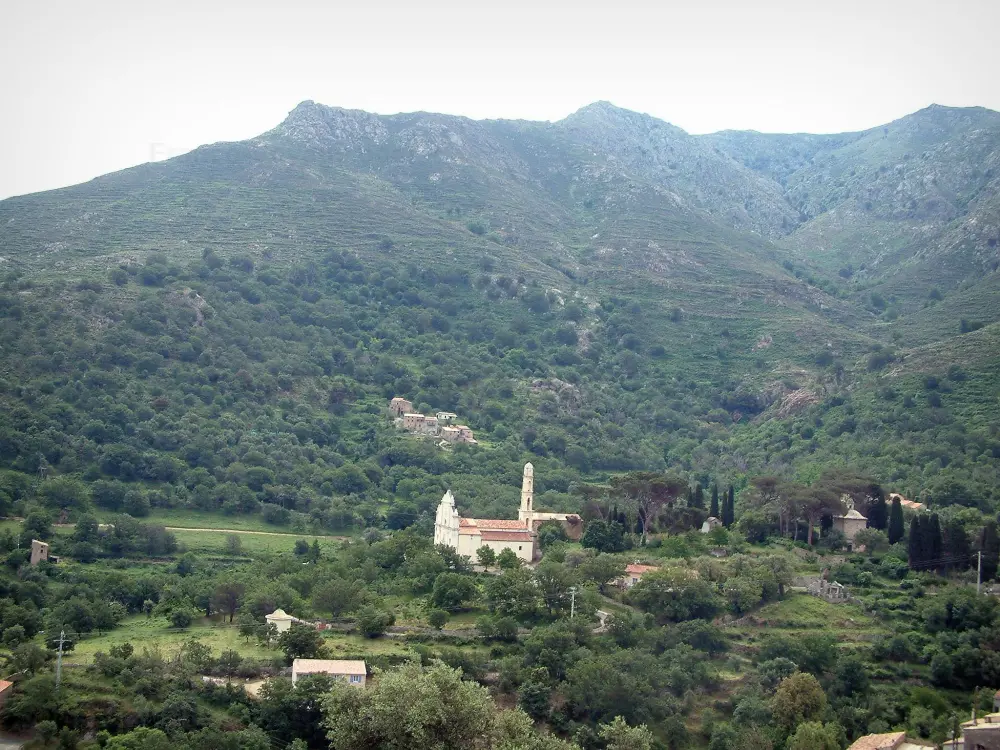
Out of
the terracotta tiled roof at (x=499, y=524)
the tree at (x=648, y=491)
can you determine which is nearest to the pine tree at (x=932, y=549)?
the tree at (x=648, y=491)

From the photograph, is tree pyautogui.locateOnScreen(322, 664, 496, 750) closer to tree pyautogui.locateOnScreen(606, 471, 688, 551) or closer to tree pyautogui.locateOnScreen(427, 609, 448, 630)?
tree pyautogui.locateOnScreen(427, 609, 448, 630)

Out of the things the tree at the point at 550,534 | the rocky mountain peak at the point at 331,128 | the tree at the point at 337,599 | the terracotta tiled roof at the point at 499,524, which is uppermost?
the rocky mountain peak at the point at 331,128

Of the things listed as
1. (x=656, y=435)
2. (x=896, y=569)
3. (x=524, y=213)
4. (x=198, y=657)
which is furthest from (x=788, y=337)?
(x=198, y=657)

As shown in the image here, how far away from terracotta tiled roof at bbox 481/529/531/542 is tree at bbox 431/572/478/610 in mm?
6381

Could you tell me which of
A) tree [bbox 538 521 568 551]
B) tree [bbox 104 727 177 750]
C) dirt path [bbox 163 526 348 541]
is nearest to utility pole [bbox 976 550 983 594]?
tree [bbox 538 521 568 551]

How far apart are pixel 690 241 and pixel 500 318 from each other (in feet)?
91.1

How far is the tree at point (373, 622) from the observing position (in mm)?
52156

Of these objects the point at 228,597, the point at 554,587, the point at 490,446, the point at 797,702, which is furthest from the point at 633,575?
the point at 490,446

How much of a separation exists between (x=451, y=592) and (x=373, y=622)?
4.61 meters

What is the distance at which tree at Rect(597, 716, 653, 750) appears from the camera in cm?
4291

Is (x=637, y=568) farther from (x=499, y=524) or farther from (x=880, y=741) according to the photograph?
(x=880, y=741)

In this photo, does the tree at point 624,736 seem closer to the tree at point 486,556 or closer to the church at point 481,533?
the tree at point 486,556

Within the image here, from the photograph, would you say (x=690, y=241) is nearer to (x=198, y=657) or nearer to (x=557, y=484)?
(x=557, y=484)

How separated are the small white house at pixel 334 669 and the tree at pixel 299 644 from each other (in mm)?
1245
